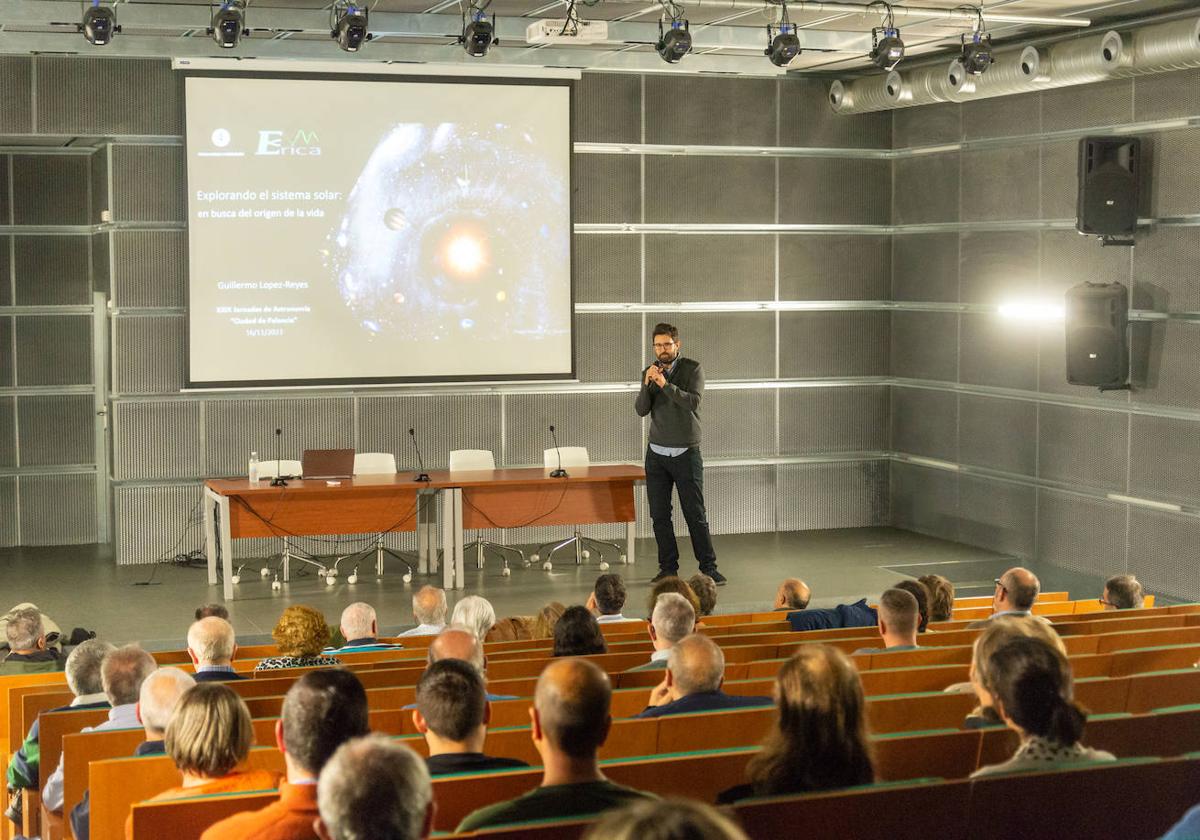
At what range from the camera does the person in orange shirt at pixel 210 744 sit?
11.1 ft

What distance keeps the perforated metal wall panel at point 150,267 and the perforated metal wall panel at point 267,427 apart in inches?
35.2

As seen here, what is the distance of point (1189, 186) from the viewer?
32.4 feet

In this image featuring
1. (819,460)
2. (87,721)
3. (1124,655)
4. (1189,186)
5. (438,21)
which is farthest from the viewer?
(819,460)

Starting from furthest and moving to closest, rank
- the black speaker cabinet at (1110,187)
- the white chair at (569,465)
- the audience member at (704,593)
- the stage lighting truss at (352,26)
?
1. the white chair at (569,465)
2. the black speaker cabinet at (1110,187)
3. the stage lighting truss at (352,26)
4. the audience member at (704,593)

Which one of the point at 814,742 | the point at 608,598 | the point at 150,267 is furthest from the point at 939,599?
the point at 150,267

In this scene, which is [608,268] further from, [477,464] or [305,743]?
[305,743]

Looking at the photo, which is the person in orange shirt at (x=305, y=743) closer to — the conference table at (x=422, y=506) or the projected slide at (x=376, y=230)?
the conference table at (x=422, y=506)

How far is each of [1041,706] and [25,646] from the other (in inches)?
188

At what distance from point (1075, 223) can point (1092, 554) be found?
244 centimetres

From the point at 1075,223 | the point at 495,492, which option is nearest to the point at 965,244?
the point at 1075,223

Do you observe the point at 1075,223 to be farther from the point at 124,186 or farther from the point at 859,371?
the point at 124,186

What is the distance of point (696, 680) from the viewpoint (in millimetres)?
4191

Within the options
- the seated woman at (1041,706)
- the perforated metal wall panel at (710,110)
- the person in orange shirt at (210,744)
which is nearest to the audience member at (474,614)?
the person in orange shirt at (210,744)

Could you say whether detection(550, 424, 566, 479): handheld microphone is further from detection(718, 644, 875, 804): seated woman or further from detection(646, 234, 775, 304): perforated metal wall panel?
detection(718, 644, 875, 804): seated woman
